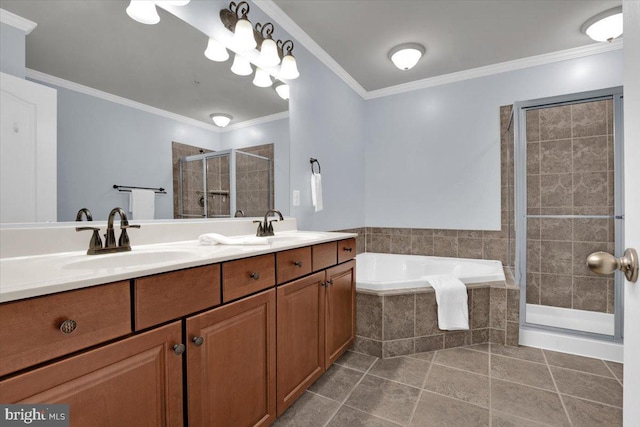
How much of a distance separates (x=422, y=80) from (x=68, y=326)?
3.53 m

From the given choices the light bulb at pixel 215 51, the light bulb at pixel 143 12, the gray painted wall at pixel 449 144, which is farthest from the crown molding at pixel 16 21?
the gray painted wall at pixel 449 144

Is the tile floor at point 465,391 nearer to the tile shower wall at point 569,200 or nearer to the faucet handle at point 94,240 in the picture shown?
the tile shower wall at point 569,200

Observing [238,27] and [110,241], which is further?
[238,27]

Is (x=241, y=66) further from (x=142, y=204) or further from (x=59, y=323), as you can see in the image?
(x=59, y=323)

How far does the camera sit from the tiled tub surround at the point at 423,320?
2.13m

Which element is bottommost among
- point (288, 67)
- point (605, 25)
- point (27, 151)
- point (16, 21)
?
point (27, 151)

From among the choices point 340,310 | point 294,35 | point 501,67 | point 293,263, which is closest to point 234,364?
point 293,263

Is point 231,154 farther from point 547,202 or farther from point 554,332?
point 547,202

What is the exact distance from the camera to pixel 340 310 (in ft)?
6.35

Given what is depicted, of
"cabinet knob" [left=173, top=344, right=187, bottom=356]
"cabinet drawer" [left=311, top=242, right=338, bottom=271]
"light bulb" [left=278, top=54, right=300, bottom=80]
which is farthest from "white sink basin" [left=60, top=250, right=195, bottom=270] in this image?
"light bulb" [left=278, top=54, right=300, bottom=80]

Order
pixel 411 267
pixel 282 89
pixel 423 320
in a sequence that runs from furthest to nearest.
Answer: pixel 411 267 < pixel 282 89 < pixel 423 320

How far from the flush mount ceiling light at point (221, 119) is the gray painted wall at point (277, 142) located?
2.7 inches

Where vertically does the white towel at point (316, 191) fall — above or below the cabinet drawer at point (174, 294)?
above

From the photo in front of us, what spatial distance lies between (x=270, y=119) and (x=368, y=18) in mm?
1069
